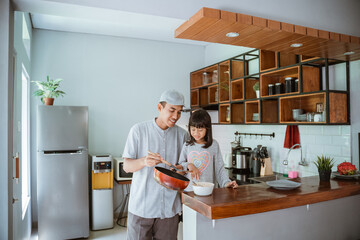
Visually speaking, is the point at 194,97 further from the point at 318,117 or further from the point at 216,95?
the point at 318,117

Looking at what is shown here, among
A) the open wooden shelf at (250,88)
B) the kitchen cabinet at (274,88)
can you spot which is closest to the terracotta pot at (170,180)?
the kitchen cabinet at (274,88)

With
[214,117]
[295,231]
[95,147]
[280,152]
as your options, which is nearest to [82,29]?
[95,147]

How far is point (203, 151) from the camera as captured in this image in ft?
7.54

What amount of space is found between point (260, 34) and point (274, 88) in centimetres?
151

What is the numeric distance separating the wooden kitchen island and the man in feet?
0.44

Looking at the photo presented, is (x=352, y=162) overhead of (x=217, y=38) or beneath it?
beneath

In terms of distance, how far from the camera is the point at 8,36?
1719mm

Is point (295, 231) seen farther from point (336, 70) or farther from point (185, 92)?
point (185, 92)

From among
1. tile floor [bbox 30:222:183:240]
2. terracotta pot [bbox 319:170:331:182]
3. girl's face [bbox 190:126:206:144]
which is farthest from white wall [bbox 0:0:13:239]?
terracotta pot [bbox 319:170:331:182]

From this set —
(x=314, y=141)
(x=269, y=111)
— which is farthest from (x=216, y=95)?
(x=314, y=141)

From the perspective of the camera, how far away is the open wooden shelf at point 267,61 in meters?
3.42

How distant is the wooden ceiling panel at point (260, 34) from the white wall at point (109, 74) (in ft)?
9.71

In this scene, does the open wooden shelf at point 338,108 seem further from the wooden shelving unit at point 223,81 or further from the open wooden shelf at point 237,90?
the wooden shelving unit at point 223,81

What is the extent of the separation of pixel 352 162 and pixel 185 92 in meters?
3.13
